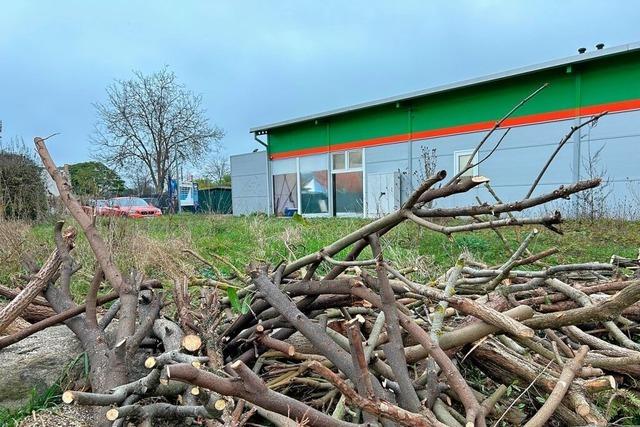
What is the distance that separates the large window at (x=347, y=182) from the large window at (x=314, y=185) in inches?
16.3

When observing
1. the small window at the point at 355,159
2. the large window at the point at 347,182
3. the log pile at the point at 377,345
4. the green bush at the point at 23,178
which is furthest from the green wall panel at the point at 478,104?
the green bush at the point at 23,178

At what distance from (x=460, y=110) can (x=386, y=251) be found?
9.89m

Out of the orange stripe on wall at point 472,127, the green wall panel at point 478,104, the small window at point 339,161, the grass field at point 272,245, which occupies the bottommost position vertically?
the grass field at point 272,245

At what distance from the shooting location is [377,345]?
1.31 metres

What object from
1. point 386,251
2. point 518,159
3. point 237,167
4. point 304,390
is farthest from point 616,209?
point 237,167

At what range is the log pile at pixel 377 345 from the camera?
1.01 m

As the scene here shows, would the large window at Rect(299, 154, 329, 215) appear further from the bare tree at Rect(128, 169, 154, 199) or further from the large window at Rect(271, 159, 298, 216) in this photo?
the bare tree at Rect(128, 169, 154, 199)

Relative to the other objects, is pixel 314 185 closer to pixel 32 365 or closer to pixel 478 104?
pixel 478 104

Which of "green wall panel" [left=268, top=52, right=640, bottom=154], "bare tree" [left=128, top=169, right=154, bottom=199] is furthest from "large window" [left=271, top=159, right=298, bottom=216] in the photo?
"bare tree" [left=128, top=169, right=154, bottom=199]

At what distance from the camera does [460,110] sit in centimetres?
1290

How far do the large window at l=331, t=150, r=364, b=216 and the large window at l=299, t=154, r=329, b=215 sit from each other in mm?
415

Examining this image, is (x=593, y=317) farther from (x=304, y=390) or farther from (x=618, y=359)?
(x=304, y=390)

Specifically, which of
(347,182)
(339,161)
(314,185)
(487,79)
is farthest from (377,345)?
(314,185)

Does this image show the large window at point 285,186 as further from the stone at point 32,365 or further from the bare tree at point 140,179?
the stone at point 32,365
